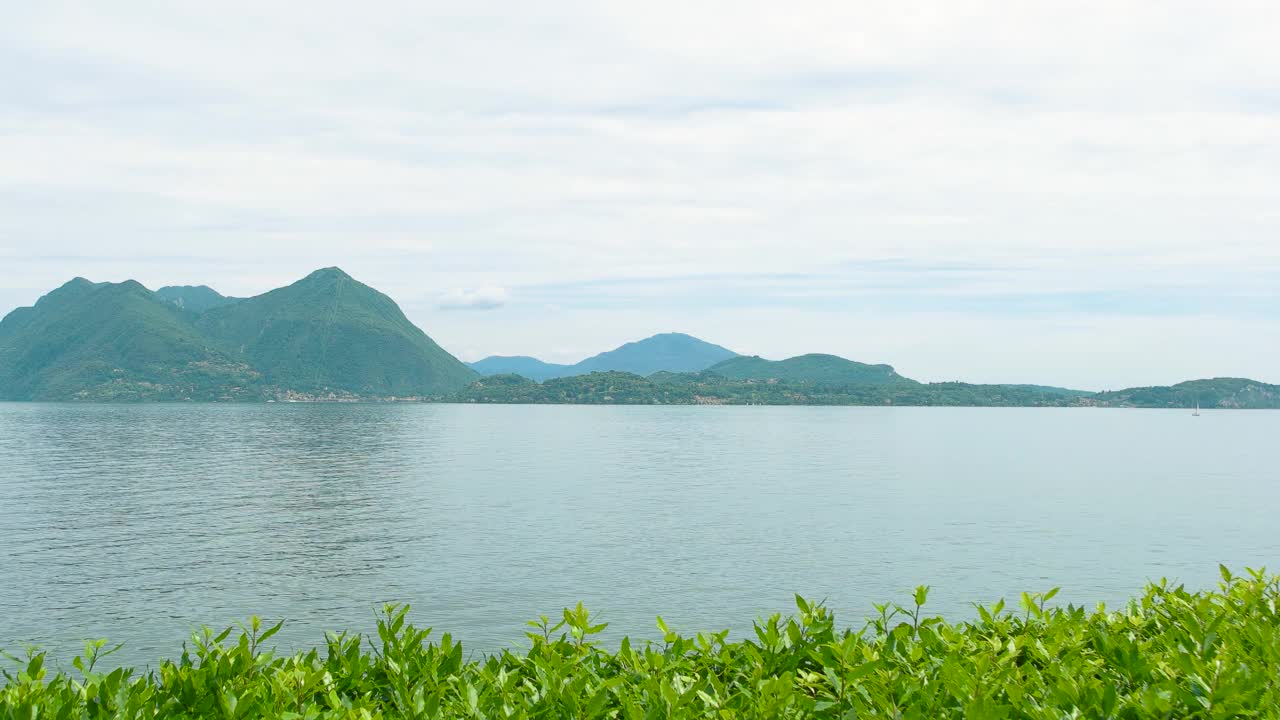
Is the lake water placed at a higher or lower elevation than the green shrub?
lower

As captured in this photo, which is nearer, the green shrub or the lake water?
the green shrub

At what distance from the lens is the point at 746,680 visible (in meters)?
9.07

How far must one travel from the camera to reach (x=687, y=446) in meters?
136

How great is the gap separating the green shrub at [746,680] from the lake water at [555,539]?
1234 cm

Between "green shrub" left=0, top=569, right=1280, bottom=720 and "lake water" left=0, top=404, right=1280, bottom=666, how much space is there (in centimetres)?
1234

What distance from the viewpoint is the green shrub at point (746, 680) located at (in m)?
7.36

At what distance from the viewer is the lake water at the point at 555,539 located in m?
→ 31.4

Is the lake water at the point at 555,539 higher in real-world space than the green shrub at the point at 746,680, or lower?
lower

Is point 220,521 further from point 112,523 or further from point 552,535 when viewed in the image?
point 552,535

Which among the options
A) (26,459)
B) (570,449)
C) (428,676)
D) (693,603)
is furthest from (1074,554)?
(26,459)

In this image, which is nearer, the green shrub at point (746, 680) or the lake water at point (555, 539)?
the green shrub at point (746, 680)

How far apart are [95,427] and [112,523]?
15140 centimetres

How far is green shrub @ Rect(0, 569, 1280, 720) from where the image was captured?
24.1 ft

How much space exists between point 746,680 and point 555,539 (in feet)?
125
